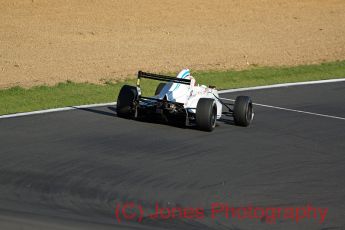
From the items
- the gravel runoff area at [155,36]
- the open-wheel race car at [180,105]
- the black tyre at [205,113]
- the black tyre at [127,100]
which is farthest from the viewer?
the gravel runoff area at [155,36]

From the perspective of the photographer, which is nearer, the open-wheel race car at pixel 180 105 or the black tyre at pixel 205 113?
the black tyre at pixel 205 113

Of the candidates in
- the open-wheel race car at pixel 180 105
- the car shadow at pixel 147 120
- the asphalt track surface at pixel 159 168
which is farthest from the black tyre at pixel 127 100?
the car shadow at pixel 147 120

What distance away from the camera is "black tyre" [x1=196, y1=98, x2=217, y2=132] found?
A: 15875 millimetres

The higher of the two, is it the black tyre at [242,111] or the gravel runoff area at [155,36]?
the gravel runoff area at [155,36]

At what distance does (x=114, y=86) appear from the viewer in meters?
21.2

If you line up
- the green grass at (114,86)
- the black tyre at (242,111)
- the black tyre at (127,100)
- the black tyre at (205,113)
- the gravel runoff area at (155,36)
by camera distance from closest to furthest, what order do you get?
the black tyre at (205,113) → the black tyre at (127,100) → the black tyre at (242,111) → the green grass at (114,86) → the gravel runoff area at (155,36)

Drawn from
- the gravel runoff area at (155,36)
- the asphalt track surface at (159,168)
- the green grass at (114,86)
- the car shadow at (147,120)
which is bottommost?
the asphalt track surface at (159,168)

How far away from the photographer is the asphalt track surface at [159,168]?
1099cm

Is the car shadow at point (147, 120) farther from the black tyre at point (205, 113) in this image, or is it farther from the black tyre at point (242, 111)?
the black tyre at point (205, 113)

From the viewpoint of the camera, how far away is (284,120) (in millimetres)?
17703

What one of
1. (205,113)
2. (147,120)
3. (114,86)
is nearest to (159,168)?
(205,113)

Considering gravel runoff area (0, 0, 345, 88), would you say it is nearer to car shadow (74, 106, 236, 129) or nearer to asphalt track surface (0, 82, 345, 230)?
car shadow (74, 106, 236, 129)

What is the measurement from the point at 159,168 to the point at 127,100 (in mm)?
3177

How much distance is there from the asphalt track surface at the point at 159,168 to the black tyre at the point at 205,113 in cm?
19
